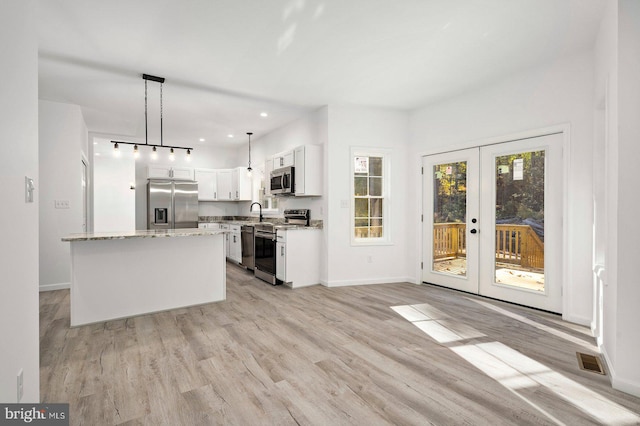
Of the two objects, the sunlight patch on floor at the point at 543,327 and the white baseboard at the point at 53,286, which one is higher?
the white baseboard at the point at 53,286

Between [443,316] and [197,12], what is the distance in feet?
12.5

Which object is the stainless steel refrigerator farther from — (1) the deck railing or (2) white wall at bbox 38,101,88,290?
(1) the deck railing

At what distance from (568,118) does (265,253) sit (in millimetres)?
4431

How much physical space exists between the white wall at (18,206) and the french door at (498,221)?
4.49m

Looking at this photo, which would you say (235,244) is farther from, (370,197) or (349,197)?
(370,197)

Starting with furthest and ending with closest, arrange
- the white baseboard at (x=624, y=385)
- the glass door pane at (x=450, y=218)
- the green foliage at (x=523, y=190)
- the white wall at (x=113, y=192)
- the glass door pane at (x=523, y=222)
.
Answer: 1. the white wall at (x=113, y=192)
2. the glass door pane at (x=450, y=218)
3. the green foliage at (x=523, y=190)
4. the glass door pane at (x=523, y=222)
5. the white baseboard at (x=624, y=385)

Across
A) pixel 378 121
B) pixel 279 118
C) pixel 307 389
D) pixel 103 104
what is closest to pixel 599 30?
pixel 378 121

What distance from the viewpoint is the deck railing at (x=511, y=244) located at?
12.2ft

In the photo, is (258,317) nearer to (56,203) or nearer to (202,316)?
(202,316)

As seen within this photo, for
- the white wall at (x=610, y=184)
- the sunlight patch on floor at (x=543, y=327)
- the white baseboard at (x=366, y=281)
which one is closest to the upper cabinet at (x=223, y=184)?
the white baseboard at (x=366, y=281)

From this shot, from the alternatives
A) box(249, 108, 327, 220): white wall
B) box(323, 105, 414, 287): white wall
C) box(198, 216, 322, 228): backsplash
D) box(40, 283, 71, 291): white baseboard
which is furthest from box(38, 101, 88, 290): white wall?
box(323, 105, 414, 287): white wall

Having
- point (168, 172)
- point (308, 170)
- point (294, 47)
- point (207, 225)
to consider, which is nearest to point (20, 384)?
point (294, 47)
